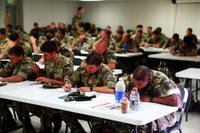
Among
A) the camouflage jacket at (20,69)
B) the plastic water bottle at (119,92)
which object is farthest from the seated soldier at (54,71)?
the plastic water bottle at (119,92)

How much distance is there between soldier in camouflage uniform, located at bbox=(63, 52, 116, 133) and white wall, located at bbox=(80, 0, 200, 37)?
1013 cm

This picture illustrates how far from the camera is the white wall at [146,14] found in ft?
45.0

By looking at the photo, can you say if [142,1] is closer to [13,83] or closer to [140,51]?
[140,51]

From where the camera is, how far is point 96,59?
4.12 meters

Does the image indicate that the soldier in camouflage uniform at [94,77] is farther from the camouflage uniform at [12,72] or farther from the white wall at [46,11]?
the white wall at [46,11]

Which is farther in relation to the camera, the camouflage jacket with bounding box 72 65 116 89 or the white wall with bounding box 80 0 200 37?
the white wall with bounding box 80 0 200 37

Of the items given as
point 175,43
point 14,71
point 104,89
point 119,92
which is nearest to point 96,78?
point 104,89

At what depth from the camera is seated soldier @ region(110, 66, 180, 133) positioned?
134 inches

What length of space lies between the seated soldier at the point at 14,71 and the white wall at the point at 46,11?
33.6 feet

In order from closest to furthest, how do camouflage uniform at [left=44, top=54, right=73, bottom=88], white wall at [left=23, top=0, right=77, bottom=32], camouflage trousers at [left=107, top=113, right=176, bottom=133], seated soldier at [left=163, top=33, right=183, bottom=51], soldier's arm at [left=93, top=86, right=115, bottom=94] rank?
camouflage trousers at [left=107, top=113, right=176, bottom=133] → soldier's arm at [left=93, top=86, right=115, bottom=94] → camouflage uniform at [left=44, top=54, right=73, bottom=88] → seated soldier at [left=163, top=33, right=183, bottom=51] → white wall at [left=23, top=0, right=77, bottom=32]

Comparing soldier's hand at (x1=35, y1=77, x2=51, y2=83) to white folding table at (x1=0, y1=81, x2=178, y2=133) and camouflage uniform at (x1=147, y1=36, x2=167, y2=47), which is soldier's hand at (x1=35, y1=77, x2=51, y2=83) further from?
camouflage uniform at (x1=147, y1=36, x2=167, y2=47)

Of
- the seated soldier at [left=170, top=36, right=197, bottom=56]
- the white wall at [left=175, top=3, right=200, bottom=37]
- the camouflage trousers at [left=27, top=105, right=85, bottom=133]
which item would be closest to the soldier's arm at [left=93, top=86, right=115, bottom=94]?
the camouflage trousers at [left=27, top=105, right=85, bottom=133]

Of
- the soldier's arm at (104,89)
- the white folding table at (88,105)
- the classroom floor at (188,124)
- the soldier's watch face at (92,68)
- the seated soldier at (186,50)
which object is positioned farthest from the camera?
the seated soldier at (186,50)

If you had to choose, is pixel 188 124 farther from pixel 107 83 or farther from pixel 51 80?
pixel 51 80
